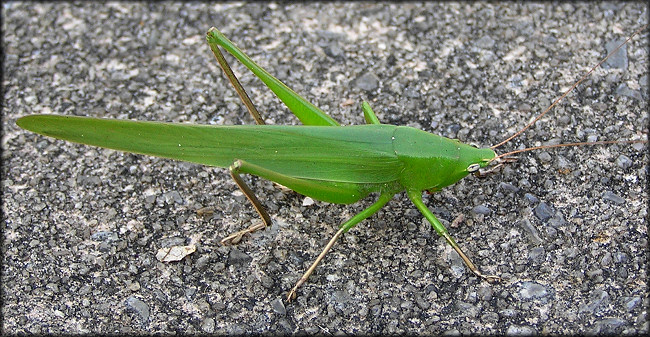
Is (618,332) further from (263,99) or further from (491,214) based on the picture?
(263,99)

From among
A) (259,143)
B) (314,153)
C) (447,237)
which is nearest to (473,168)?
(447,237)

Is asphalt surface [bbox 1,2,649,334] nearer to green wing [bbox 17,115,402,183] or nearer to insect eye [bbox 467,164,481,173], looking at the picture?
insect eye [bbox 467,164,481,173]

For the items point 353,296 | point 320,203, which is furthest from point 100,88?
point 353,296

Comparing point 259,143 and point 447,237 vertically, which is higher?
point 259,143

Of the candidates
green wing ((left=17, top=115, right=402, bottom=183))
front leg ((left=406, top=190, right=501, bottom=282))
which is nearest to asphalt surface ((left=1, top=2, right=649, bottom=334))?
front leg ((left=406, top=190, right=501, bottom=282))

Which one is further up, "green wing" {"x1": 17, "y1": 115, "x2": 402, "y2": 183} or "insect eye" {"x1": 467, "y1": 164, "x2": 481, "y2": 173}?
"green wing" {"x1": 17, "y1": 115, "x2": 402, "y2": 183}

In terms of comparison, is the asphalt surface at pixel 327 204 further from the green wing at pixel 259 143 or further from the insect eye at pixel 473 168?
the green wing at pixel 259 143

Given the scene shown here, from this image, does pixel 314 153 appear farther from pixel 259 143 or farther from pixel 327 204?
Answer: pixel 327 204
